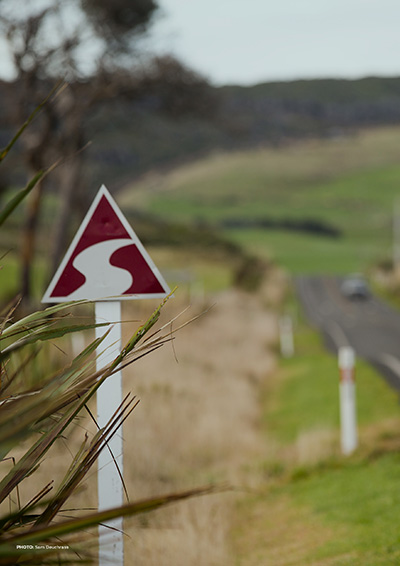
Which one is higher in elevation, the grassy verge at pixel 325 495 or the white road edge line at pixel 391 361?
the white road edge line at pixel 391 361

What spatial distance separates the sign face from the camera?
339cm

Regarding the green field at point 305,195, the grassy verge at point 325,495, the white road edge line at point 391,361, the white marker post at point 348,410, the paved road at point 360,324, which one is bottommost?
the grassy verge at point 325,495

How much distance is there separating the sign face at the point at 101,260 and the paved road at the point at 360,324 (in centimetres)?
1069

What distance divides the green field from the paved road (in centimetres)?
4586

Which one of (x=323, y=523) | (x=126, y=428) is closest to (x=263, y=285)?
(x=126, y=428)

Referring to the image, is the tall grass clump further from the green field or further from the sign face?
the green field

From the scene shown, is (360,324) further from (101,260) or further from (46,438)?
(46,438)

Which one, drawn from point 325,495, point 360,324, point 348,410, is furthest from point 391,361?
point 360,324

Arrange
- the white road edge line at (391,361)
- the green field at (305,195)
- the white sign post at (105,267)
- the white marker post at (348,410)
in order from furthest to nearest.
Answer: the green field at (305,195) < the white road edge line at (391,361) < the white marker post at (348,410) < the white sign post at (105,267)

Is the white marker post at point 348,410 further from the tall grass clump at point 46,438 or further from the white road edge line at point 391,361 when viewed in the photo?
the white road edge line at point 391,361

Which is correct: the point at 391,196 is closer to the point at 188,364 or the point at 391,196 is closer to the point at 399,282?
the point at 399,282

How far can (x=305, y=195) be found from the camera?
6117 inches

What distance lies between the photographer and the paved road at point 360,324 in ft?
61.5

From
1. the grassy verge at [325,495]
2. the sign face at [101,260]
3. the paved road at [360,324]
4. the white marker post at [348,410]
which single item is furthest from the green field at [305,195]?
the sign face at [101,260]
